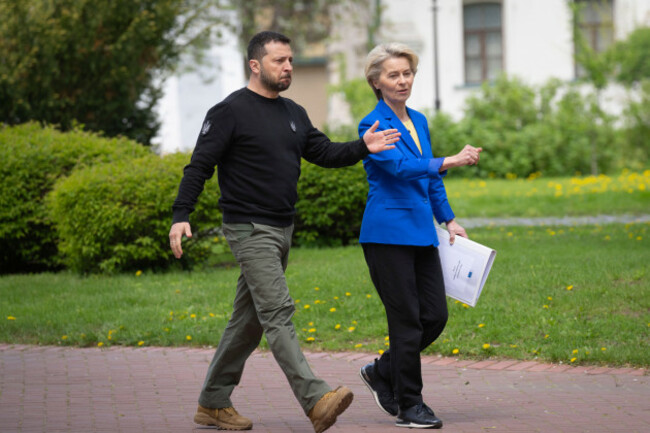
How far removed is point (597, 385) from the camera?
625cm

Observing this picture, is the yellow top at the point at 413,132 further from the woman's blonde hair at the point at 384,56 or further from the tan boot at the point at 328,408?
the tan boot at the point at 328,408

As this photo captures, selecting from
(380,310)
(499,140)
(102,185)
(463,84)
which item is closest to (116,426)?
(380,310)

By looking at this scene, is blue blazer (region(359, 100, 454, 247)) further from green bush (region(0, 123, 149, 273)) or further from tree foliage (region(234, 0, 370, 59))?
Answer: tree foliage (region(234, 0, 370, 59))

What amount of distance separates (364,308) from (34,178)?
5080 millimetres

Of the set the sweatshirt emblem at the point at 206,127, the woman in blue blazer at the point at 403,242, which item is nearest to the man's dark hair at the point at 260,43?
the sweatshirt emblem at the point at 206,127

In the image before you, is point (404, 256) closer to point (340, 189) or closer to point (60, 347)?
point (60, 347)

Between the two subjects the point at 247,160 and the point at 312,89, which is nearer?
the point at 247,160

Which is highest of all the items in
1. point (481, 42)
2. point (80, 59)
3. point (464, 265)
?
point (481, 42)

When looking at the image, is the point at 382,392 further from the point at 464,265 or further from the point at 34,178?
the point at 34,178

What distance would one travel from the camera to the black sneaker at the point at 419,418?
5.29 metres

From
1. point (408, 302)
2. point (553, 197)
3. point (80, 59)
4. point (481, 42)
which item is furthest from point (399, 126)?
point (481, 42)

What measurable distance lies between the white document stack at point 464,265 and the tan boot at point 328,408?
0.95 m

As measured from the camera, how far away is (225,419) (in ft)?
17.8

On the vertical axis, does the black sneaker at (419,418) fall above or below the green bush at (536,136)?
below
